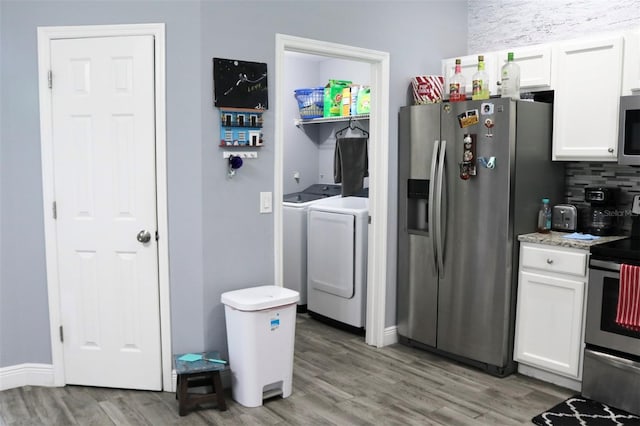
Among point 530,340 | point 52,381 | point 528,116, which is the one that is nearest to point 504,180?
point 528,116

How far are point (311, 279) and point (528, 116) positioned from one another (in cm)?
215

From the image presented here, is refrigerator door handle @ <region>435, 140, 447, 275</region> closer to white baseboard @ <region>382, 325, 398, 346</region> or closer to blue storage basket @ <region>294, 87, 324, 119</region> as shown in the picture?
white baseboard @ <region>382, 325, 398, 346</region>

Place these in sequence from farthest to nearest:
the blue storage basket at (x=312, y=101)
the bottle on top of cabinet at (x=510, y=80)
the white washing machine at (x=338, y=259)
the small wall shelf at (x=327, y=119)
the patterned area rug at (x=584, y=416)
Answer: the blue storage basket at (x=312, y=101) → the small wall shelf at (x=327, y=119) → the white washing machine at (x=338, y=259) → the bottle on top of cabinet at (x=510, y=80) → the patterned area rug at (x=584, y=416)

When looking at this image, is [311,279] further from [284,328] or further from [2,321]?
[2,321]

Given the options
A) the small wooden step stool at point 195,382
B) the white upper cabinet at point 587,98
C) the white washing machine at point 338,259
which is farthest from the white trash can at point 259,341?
the white upper cabinet at point 587,98

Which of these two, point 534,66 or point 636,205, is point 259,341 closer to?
point 636,205

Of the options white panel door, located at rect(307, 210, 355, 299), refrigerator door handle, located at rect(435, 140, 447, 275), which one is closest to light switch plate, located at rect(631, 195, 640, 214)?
refrigerator door handle, located at rect(435, 140, 447, 275)

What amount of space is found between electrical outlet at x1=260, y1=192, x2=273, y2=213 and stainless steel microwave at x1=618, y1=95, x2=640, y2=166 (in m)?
2.04

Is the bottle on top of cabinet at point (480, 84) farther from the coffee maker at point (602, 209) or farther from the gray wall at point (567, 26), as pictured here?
the coffee maker at point (602, 209)

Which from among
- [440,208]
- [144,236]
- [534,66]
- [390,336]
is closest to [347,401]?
[390,336]

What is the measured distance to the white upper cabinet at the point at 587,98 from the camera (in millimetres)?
3270

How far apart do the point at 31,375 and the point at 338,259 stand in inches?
86.8

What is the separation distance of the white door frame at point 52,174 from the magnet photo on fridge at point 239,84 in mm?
300

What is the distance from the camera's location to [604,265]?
304 cm
